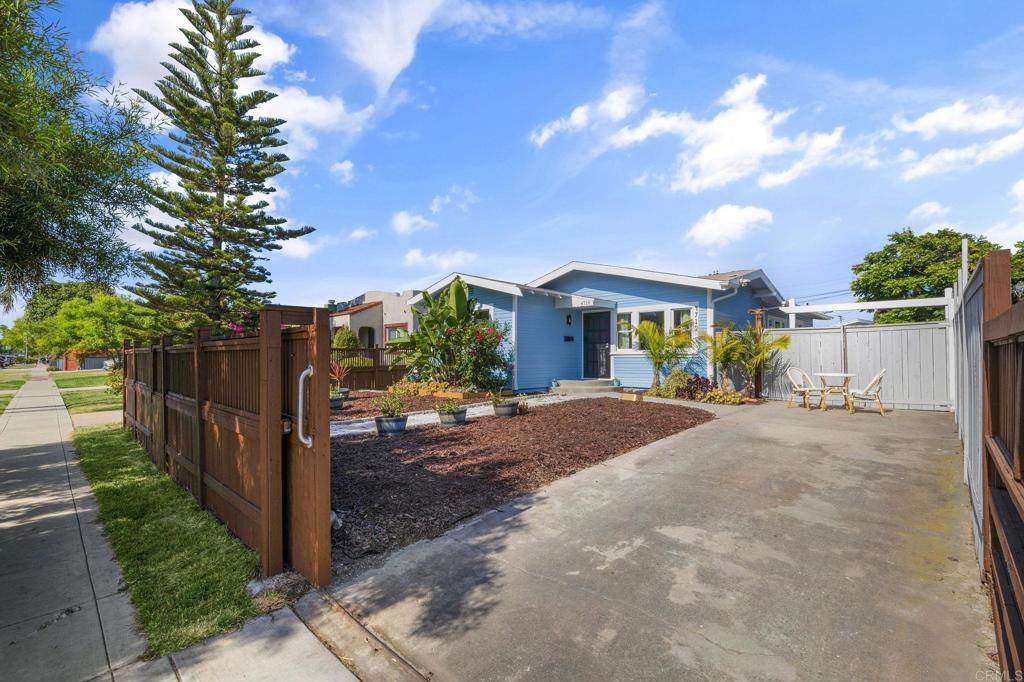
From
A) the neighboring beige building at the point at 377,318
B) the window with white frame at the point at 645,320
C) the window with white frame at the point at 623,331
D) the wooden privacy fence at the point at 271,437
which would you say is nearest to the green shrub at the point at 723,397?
the window with white frame at the point at 645,320

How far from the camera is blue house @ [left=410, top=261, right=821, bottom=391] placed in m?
12.4

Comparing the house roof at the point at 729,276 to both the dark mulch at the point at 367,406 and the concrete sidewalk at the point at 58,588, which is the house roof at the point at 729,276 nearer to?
the dark mulch at the point at 367,406

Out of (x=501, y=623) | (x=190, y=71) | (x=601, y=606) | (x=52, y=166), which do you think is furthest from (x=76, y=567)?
(x=190, y=71)

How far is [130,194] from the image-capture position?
3.85 m

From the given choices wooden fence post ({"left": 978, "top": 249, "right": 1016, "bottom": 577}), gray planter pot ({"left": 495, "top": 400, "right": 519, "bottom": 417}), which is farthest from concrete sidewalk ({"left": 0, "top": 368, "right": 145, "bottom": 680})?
gray planter pot ({"left": 495, "top": 400, "right": 519, "bottom": 417})

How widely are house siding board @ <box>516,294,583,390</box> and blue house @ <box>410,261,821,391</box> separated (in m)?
0.03

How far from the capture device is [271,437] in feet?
9.32

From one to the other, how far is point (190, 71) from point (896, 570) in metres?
17.4

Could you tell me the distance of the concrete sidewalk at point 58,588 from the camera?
7.14 ft

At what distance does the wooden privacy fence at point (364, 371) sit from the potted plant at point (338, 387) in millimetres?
411

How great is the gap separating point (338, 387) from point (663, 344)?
8795 mm

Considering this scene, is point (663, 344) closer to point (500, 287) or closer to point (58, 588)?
point (500, 287)

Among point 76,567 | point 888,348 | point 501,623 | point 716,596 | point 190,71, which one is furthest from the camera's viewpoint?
point 190,71

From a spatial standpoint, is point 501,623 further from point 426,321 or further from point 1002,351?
point 426,321
